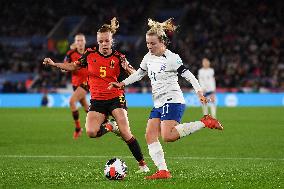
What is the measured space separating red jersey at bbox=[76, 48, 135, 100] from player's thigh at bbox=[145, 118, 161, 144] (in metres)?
1.28

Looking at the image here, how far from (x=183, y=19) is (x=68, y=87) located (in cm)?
1180

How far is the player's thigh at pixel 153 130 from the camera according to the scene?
32.6 ft

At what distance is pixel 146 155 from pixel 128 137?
2.76 metres

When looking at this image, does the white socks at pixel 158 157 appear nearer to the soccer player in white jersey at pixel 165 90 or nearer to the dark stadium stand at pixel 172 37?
the soccer player in white jersey at pixel 165 90

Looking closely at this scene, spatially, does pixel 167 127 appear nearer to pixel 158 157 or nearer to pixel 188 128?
pixel 188 128

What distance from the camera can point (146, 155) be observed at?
44.1 ft

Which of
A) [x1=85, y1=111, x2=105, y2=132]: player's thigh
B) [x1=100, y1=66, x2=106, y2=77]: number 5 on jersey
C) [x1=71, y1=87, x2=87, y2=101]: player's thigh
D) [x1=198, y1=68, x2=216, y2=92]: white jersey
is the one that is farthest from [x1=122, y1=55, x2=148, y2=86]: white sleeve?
[x1=198, y1=68, x2=216, y2=92]: white jersey

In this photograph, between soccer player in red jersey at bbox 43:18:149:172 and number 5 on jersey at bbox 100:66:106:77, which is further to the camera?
number 5 on jersey at bbox 100:66:106:77

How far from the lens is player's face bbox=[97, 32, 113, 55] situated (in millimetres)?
10787

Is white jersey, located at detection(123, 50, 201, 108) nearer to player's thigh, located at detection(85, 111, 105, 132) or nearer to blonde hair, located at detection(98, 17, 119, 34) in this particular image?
blonde hair, located at detection(98, 17, 119, 34)

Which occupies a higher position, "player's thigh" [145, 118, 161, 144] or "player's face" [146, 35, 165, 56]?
"player's face" [146, 35, 165, 56]

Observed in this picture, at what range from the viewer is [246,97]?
1448 inches

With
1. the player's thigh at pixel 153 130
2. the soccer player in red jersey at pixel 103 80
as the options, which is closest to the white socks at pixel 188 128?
the player's thigh at pixel 153 130

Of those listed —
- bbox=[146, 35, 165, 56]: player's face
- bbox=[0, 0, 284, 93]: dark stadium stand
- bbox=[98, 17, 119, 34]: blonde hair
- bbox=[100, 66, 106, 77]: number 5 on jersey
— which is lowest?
bbox=[100, 66, 106, 77]: number 5 on jersey
